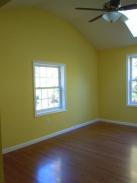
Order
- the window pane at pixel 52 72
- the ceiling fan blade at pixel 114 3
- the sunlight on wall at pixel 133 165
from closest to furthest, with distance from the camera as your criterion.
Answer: the sunlight on wall at pixel 133 165
the ceiling fan blade at pixel 114 3
the window pane at pixel 52 72

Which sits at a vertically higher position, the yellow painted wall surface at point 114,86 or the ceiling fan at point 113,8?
the ceiling fan at point 113,8

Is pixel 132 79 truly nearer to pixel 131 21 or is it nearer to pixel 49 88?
pixel 131 21

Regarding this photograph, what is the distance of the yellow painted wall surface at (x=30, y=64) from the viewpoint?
3570mm

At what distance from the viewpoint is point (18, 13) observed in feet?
12.2

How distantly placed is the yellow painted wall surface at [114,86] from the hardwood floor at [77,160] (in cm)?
110

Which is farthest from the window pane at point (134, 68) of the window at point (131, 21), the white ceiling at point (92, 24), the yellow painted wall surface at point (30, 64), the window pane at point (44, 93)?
the window pane at point (44, 93)

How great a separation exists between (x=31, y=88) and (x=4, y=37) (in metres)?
1.19

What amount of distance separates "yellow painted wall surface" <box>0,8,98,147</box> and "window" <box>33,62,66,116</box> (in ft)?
0.54

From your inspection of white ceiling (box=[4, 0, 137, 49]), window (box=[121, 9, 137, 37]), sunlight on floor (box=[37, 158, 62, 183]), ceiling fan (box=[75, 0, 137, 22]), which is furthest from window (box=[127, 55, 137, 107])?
sunlight on floor (box=[37, 158, 62, 183])

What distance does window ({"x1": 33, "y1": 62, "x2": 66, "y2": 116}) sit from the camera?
4305mm

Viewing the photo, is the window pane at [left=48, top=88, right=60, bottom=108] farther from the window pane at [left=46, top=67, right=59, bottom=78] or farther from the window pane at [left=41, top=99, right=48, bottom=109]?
the window pane at [left=46, top=67, right=59, bottom=78]

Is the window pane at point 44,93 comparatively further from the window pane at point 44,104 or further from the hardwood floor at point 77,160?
the hardwood floor at point 77,160

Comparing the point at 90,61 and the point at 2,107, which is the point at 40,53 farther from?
the point at 90,61

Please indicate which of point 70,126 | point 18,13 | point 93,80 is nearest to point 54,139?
point 70,126
